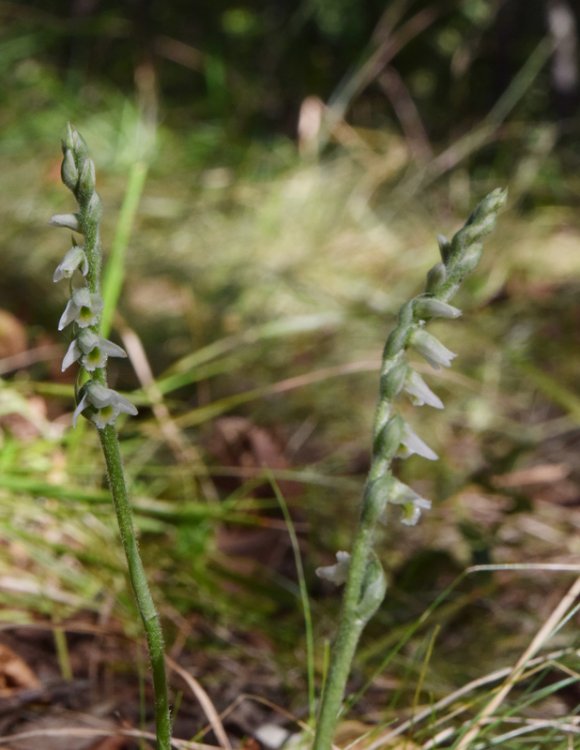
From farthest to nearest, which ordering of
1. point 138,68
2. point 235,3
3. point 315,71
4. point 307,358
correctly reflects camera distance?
point 235,3, point 315,71, point 138,68, point 307,358

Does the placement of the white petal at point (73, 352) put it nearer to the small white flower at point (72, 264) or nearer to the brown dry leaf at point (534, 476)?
the small white flower at point (72, 264)

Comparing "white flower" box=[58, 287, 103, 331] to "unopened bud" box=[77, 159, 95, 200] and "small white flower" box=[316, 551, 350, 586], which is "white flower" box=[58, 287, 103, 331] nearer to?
"unopened bud" box=[77, 159, 95, 200]

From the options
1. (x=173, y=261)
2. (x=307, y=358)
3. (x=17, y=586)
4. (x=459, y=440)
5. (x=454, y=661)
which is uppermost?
(x=173, y=261)

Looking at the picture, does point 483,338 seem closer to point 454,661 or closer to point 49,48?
point 454,661

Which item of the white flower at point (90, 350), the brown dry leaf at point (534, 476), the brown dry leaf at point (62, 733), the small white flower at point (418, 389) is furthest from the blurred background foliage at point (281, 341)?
the white flower at point (90, 350)

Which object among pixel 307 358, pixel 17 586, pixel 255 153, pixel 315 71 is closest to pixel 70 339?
pixel 17 586

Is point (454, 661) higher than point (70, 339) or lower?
lower
